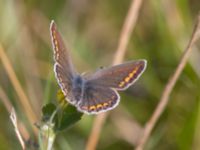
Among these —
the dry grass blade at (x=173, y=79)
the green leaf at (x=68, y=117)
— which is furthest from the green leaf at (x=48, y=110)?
the dry grass blade at (x=173, y=79)

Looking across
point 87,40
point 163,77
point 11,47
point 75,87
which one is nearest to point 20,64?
point 11,47

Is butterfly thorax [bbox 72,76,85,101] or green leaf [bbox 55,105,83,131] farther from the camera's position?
butterfly thorax [bbox 72,76,85,101]

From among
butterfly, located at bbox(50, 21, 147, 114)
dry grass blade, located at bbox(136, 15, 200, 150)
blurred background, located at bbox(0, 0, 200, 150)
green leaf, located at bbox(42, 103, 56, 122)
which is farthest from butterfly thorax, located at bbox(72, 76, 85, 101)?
blurred background, located at bbox(0, 0, 200, 150)

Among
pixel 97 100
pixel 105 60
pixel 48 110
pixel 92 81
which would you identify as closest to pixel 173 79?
pixel 92 81

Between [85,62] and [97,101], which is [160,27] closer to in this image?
[85,62]

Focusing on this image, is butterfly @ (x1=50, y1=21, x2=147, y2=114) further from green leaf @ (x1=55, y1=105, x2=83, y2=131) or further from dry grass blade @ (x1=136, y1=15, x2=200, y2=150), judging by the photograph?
dry grass blade @ (x1=136, y1=15, x2=200, y2=150)

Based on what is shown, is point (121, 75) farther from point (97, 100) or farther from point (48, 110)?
point (48, 110)

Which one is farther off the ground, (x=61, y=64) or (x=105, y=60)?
(x=61, y=64)
